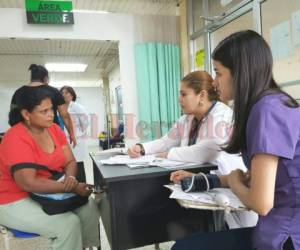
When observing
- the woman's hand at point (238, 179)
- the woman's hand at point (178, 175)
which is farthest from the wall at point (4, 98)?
the woman's hand at point (238, 179)

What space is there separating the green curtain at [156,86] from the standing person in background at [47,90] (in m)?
0.94

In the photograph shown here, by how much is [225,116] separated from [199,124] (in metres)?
0.17

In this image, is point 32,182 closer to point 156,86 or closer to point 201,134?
point 201,134

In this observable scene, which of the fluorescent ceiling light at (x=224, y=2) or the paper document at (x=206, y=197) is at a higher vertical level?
the fluorescent ceiling light at (x=224, y=2)

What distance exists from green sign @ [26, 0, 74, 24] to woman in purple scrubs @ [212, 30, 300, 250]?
9.06 ft

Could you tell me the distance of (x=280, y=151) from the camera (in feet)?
2.45

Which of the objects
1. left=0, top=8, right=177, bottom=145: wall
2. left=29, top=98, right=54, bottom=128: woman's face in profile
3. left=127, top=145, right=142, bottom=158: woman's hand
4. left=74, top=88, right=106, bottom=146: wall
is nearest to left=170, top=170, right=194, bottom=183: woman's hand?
left=127, top=145, right=142, bottom=158: woman's hand

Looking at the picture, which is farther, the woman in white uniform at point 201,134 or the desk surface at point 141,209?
the woman in white uniform at point 201,134

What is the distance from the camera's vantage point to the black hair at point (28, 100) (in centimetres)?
146

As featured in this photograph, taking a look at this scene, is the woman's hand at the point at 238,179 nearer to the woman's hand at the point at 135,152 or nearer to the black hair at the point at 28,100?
the woman's hand at the point at 135,152

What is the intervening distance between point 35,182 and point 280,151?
1.11m

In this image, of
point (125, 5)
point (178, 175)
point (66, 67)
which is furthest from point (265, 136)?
point (66, 67)

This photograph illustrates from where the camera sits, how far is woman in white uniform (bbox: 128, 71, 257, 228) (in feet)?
4.38

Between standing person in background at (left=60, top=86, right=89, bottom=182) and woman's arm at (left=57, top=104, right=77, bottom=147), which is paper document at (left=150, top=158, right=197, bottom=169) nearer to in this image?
woman's arm at (left=57, top=104, right=77, bottom=147)
